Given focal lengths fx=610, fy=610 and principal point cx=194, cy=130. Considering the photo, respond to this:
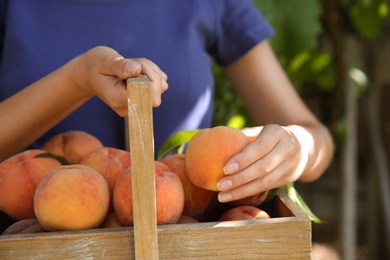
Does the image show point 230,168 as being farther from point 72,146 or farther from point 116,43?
point 116,43

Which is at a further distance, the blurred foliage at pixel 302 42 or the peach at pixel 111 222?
the blurred foliage at pixel 302 42

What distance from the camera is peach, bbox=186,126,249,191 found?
69 cm

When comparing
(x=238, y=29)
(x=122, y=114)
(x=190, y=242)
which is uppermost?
(x=238, y=29)

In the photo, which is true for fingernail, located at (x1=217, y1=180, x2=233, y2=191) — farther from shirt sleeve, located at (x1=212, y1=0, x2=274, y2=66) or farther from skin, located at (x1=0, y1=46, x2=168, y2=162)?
shirt sleeve, located at (x1=212, y1=0, x2=274, y2=66)

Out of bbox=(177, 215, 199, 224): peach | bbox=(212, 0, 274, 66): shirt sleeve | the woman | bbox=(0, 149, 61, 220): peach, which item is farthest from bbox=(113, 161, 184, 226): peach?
bbox=(212, 0, 274, 66): shirt sleeve

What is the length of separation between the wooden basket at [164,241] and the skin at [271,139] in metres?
0.07

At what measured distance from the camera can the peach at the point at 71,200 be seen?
63 cm

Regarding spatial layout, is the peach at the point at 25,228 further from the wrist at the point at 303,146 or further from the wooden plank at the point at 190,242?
the wrist at the point at 303,146

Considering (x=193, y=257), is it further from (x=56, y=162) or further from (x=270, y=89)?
(x=270, y=89)

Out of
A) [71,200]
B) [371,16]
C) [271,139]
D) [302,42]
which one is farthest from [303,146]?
[371,16]

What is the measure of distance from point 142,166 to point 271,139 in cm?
20

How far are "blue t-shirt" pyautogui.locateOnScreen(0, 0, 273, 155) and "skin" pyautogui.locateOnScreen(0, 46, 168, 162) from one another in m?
0.23

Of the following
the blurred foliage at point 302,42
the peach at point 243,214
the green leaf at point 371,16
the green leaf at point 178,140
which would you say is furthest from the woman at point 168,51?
the green leaf at point 371,16

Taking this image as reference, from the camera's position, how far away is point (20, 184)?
2.33 ft
